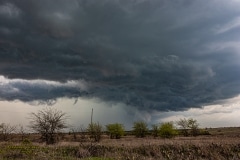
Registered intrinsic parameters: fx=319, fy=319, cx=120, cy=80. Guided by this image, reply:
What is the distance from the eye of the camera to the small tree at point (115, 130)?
117 m

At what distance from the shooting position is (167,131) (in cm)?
11406

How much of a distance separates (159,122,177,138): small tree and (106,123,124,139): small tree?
577 inches

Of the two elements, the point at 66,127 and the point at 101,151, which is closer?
the point at 101,151

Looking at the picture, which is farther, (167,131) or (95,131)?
(167,131)

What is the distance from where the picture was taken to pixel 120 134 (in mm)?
117375

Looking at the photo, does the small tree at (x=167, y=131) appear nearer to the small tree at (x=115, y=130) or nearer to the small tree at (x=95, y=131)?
the small tree at (x=115, y=130)

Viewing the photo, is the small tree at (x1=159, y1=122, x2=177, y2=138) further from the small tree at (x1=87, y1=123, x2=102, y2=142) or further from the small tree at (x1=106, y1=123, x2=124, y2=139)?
the small tree at (x1=87, y1=123, x2=102, y2=142)

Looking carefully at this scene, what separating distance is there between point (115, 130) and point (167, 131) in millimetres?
19141

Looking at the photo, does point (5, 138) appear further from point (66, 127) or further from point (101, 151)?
point (101, 151)

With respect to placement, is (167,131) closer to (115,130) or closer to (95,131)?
(115,130)

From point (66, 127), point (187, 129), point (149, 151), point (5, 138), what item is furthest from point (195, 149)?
point (187, 129)

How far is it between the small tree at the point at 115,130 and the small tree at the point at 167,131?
48.1ft

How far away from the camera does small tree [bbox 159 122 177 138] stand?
11369 cm

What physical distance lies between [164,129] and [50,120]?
187 feet
